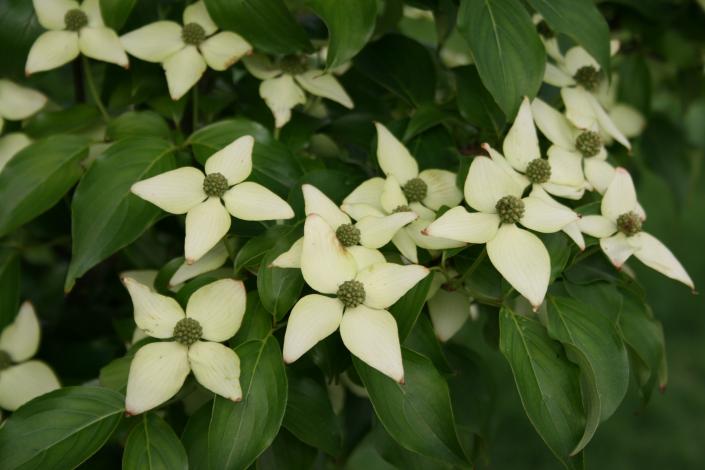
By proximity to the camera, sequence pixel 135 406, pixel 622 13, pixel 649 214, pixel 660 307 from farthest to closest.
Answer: pixel 649 214 → pixel 660 307 → pixel 622 13 → pixel 135 406

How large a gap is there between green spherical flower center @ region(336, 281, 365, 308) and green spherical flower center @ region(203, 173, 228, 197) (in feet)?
0.53

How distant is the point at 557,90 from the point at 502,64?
0.82ft

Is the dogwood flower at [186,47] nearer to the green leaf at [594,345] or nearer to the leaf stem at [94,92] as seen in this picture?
the leaf stem at [94,92]

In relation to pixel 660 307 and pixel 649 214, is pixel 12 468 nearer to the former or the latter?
pixel 660 307

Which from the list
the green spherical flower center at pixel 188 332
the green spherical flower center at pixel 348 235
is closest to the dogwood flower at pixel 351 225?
the green spherical flower center at pixel 348 235

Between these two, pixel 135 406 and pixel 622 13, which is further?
pixel 622 13

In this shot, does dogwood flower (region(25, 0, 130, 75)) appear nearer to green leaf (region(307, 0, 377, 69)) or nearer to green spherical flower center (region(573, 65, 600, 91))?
green leaf (region(307, 0, 377, 69))

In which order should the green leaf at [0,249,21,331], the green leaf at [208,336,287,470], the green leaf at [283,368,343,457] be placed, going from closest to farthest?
the green leaf at [208,336,287,470] → the green leaf at [283,368,343,457] → the green leaf at [0,249,21,331]

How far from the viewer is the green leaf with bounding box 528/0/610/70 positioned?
960mm

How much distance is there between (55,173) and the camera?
37.8 inches

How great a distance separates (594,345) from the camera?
0.85m

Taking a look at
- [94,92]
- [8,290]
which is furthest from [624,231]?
[8,290]

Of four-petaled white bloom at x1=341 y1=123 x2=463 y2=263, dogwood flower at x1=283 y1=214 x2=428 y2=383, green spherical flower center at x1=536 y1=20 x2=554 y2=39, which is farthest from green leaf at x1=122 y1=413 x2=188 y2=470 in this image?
green spherical flower center at x1=536 y1=20 x2=554 y2=39

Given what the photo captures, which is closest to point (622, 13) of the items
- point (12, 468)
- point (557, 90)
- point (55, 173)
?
point (557, 90)
